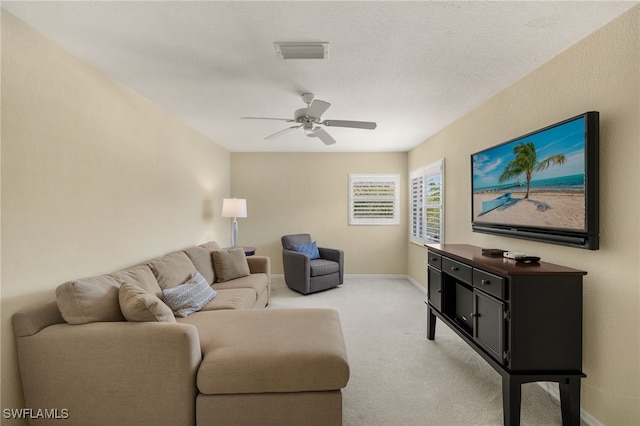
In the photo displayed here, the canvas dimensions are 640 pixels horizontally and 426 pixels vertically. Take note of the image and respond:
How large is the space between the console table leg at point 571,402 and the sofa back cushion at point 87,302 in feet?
9.38

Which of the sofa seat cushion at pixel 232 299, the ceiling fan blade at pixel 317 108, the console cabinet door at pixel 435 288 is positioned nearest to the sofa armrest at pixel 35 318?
the sofa seat cushion at pixel 232 299

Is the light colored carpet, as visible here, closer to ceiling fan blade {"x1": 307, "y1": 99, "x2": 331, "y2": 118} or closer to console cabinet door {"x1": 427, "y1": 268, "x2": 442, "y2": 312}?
console cabinet door {"x1": 427, "y1": 268, "x2": 442, "y2": 312}

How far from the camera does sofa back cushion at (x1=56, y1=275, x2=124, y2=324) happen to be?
5.66 feet

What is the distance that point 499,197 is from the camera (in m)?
2.59

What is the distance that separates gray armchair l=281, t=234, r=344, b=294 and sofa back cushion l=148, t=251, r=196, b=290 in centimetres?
183

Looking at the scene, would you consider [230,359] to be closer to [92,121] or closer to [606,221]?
[92,121]

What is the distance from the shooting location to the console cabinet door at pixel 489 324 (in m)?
1.84

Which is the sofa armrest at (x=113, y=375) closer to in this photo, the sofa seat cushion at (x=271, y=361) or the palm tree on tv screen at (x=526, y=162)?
the sofa seat cushion at (x=271, y=361)

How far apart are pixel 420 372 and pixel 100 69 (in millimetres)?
3588

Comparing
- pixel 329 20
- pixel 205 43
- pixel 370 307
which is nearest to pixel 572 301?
pixel 329 20

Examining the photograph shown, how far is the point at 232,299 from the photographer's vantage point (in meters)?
2.78

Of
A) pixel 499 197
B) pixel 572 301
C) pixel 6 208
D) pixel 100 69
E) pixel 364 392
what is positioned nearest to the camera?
pixel 6 208

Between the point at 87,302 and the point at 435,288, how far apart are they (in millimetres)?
2829

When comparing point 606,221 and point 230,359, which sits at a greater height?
point 606,221
